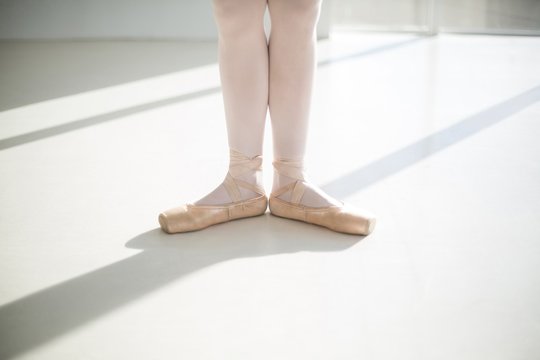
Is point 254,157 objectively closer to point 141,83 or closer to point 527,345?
point 527,345

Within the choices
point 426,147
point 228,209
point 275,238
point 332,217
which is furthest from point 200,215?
point 426,147

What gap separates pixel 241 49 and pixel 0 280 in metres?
0.78

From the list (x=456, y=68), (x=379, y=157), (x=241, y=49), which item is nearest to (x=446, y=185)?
(x=379, y=157)

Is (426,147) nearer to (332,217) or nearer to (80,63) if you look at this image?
Answer: (332,217)

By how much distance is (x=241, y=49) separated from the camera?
1713 mm

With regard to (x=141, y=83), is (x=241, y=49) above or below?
above

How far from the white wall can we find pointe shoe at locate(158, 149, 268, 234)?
363 cm

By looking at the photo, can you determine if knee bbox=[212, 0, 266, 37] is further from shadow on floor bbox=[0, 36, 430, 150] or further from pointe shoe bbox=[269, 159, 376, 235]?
shadow on floor bbox=[0, 36, 430, 150]

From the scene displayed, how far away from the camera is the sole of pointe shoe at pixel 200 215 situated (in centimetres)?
175

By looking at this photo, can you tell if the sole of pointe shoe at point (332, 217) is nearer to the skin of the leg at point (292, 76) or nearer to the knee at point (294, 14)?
the skin of the leg at point (292, 76)

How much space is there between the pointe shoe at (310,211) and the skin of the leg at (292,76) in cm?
1

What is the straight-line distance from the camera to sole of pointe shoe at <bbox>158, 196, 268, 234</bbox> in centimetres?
175

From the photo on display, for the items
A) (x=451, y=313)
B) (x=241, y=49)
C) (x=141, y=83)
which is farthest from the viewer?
(x=141, y=83)

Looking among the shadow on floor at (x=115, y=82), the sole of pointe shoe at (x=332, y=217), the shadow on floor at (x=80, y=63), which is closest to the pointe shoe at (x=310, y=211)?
the sole of pointe shoe at (x=332, y=217)
